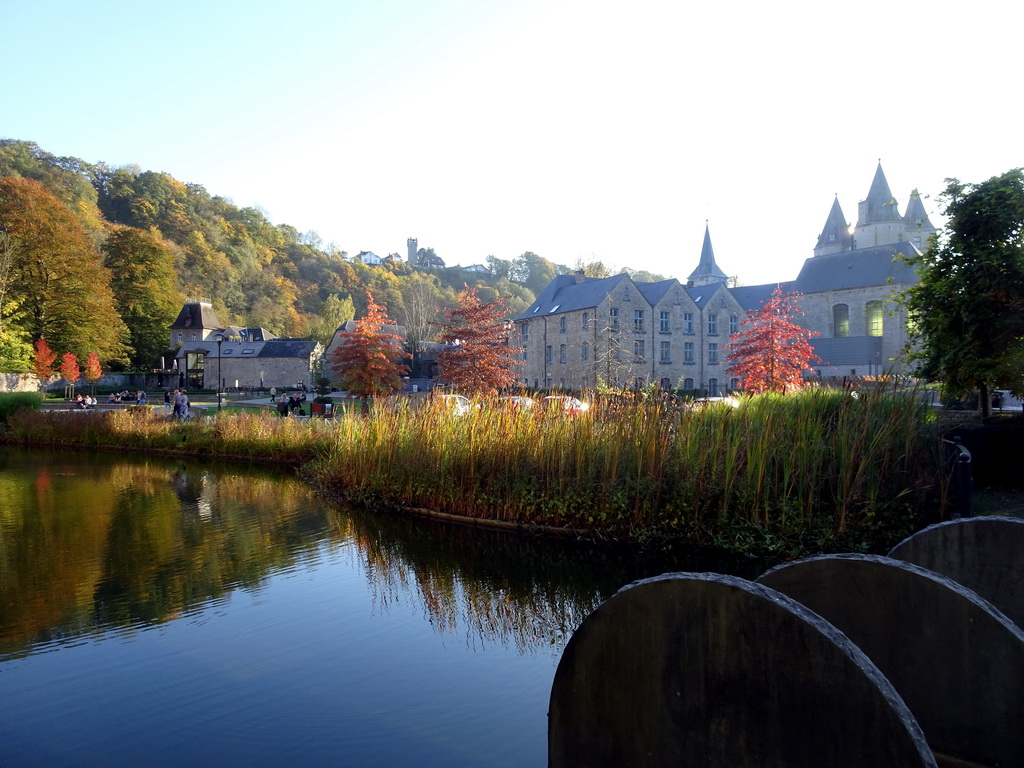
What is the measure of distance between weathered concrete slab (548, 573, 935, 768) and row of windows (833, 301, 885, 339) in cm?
5145

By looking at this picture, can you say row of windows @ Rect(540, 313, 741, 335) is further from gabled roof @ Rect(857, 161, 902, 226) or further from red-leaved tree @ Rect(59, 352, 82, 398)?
red-leaved tree @ Rect(59, 352, 82, 398)

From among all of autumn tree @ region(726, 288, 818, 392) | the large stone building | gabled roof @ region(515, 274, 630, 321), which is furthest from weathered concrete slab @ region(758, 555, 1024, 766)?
gabled roof @ region(515, 274, 630, 321)

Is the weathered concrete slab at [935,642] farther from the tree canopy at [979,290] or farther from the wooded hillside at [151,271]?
the wooded hillside at [151,271]

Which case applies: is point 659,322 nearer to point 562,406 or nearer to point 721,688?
point 562,406

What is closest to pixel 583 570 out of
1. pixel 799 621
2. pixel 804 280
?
pixel 799 621

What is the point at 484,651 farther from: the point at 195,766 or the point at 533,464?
the point at 533,464

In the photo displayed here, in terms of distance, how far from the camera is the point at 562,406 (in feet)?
32.2

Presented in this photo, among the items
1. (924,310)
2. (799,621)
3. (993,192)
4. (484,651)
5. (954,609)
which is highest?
(993,192)

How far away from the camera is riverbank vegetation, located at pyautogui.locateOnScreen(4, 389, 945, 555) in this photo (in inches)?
295

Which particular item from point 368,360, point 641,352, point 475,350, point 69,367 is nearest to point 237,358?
point 69,367

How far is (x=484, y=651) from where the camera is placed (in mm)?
5477

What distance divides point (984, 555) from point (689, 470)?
438 cm

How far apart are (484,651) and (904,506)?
192 inches

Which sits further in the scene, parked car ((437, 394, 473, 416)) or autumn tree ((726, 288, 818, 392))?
autumn tree ((726, 288, 818, 392))
